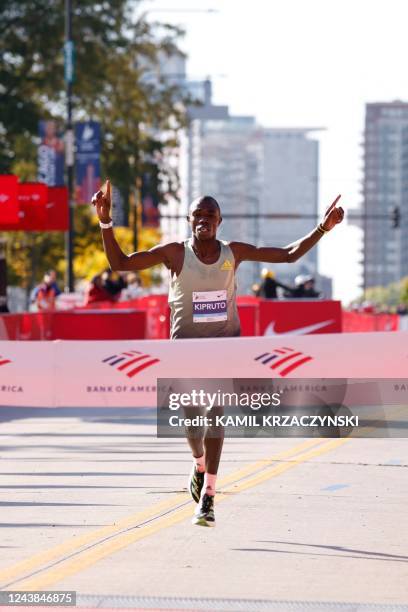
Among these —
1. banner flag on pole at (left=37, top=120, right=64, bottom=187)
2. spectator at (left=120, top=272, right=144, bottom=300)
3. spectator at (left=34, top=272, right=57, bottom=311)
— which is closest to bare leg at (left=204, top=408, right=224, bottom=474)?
spectator at (left=34, top=272, right=57, bottom=311)

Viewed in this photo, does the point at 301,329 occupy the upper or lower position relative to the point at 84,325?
lower

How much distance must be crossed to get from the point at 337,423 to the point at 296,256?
4.19 ft

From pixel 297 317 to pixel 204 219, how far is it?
61.0 feet

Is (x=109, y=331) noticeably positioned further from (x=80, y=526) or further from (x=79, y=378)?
(x=80, y=526)

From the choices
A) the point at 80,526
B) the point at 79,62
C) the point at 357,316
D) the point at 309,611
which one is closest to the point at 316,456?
the point at 80,526

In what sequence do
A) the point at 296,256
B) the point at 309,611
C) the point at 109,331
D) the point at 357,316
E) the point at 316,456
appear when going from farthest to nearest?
the point at 357,316, the point at 109,331, the point at 316,456, the point at 296,256, the point at 309,611

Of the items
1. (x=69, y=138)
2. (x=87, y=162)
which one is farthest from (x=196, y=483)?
(x=87, y=162)

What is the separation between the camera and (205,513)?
985 centimetres

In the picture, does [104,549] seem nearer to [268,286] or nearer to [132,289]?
[268,286]

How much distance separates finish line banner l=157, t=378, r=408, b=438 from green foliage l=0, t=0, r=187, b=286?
40084 mm

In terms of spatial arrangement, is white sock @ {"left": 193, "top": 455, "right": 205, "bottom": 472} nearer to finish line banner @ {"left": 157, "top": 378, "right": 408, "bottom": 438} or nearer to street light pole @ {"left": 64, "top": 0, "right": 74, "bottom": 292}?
finish line banner @ {"left": 157, "top": 378, "right": 408, "bottom": 438}

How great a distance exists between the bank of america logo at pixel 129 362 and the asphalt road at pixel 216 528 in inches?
31.6

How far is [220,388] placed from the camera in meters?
10.3

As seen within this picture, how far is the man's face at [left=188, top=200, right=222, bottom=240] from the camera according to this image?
9750 millimetres
